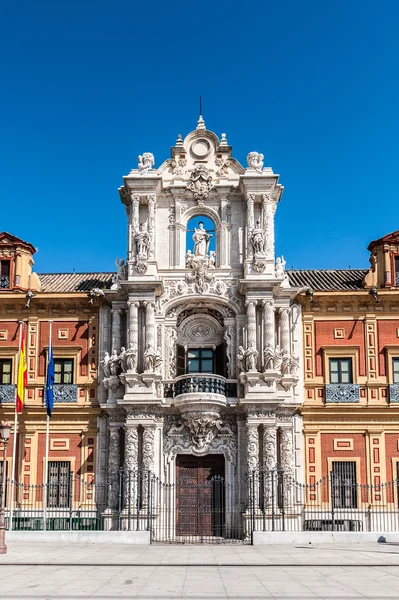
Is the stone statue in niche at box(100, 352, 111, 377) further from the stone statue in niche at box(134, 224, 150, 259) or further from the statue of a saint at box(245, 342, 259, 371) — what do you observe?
the statue of a saint at box(245, 342, 259, 371)

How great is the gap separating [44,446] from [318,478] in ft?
38.4

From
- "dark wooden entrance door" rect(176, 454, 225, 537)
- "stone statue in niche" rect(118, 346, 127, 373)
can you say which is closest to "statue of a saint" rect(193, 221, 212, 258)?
"stone statue in niche" rect(118, 346, 127, 373)

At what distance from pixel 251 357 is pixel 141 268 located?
239 inches

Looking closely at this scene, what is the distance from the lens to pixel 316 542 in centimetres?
2820

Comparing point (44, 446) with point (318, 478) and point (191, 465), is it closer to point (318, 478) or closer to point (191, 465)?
point (191, 465)

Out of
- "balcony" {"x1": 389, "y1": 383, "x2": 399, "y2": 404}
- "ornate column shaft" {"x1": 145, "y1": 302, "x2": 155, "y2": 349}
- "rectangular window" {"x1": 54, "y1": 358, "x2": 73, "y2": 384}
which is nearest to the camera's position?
"ornate column shaft" {"x1": 145, "y1": 302, "x2": 155, "y2": 349}

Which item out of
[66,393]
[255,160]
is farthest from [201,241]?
[66,393]

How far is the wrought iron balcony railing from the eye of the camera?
33656mm

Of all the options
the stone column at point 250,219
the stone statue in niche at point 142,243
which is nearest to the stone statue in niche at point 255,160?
the stone column at point 250,219

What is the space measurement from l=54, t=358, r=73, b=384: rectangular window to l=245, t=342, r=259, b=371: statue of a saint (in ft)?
26.1

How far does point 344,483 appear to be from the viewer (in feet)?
110

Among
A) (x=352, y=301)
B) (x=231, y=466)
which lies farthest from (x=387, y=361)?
(x=231, y=466)

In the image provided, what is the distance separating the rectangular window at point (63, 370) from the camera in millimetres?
35938

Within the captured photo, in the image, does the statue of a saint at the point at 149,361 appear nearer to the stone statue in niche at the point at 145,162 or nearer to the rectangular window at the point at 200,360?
the rectangular window at the point at 200,360
